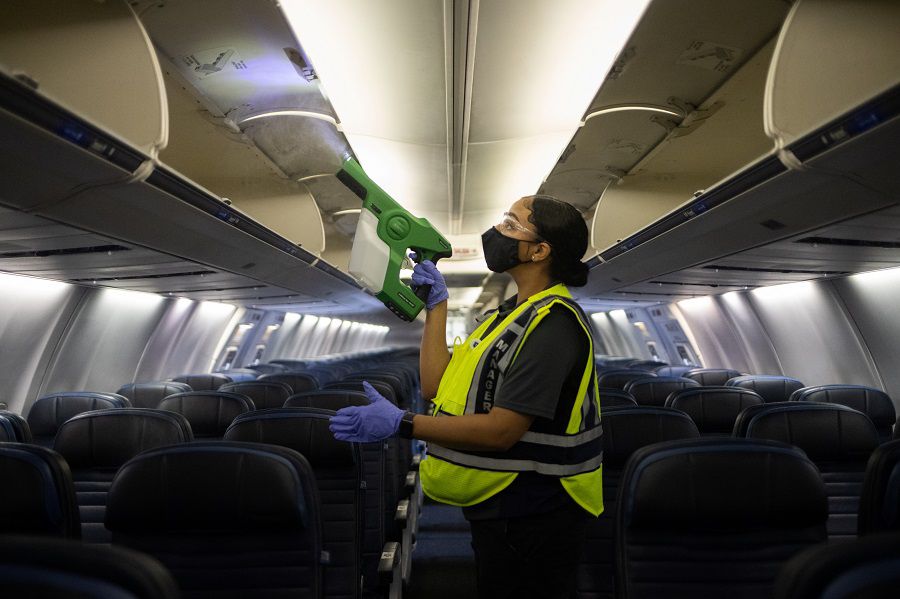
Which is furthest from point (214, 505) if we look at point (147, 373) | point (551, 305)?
point (147, 373)

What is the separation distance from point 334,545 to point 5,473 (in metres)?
1.99

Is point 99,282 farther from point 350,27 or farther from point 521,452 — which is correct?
point 521,452

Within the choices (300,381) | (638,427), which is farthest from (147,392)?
(638,427)

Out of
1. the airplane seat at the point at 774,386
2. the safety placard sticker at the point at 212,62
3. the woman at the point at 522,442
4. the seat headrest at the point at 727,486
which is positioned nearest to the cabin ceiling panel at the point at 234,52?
the safety placard sticker at the point at 212,62

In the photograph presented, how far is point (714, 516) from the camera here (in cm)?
242

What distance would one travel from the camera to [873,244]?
18.9 ft

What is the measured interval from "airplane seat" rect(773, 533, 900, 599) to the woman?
0.89m

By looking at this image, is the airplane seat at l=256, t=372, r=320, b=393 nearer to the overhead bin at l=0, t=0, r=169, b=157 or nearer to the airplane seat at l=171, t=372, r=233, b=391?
the airplane seat at l=171, t=372, r=233, b=391

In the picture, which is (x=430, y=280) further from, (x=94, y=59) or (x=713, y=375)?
(x=713, y=375)

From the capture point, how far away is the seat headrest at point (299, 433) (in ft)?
12.1

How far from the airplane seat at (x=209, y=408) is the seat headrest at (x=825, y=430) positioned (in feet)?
12.3

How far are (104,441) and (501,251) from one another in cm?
277

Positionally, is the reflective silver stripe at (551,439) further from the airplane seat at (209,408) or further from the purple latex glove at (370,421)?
the airplane seat at (209,408)

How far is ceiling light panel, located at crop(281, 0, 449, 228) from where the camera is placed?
3.71 m
